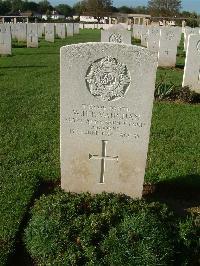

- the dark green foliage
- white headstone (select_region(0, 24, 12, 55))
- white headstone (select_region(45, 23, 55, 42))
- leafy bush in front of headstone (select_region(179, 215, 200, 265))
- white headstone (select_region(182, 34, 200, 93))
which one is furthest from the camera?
white headstone (select_region(45, 23, 55, 42))

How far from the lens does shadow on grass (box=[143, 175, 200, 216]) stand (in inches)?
212

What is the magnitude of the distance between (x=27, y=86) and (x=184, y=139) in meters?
5.46

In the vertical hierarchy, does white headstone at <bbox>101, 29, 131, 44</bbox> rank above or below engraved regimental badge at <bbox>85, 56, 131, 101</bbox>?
below

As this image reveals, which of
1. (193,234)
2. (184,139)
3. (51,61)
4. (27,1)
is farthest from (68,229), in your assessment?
(27,1)

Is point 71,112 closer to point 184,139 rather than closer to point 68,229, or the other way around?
point 68,229

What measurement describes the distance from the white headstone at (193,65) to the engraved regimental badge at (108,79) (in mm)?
6449

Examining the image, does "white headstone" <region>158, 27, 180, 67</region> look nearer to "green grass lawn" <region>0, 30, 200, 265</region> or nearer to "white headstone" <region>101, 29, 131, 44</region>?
"white headstone" <region>101, 29, 131, 44</region>

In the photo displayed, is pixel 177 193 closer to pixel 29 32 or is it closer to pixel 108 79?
pixel 108 79

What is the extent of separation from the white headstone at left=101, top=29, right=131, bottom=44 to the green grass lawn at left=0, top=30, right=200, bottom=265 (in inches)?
89.7

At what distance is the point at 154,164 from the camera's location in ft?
21.1

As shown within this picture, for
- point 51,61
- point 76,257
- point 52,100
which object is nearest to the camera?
point 76,257

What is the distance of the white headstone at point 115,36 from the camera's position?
1309 centimetres

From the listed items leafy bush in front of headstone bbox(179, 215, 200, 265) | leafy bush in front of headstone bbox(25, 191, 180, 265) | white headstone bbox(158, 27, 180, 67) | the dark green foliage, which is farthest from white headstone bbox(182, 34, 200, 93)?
leafy bush in front of headstone bbox(179, 215, 200, 265)

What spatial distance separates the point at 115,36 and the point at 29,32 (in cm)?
1007
